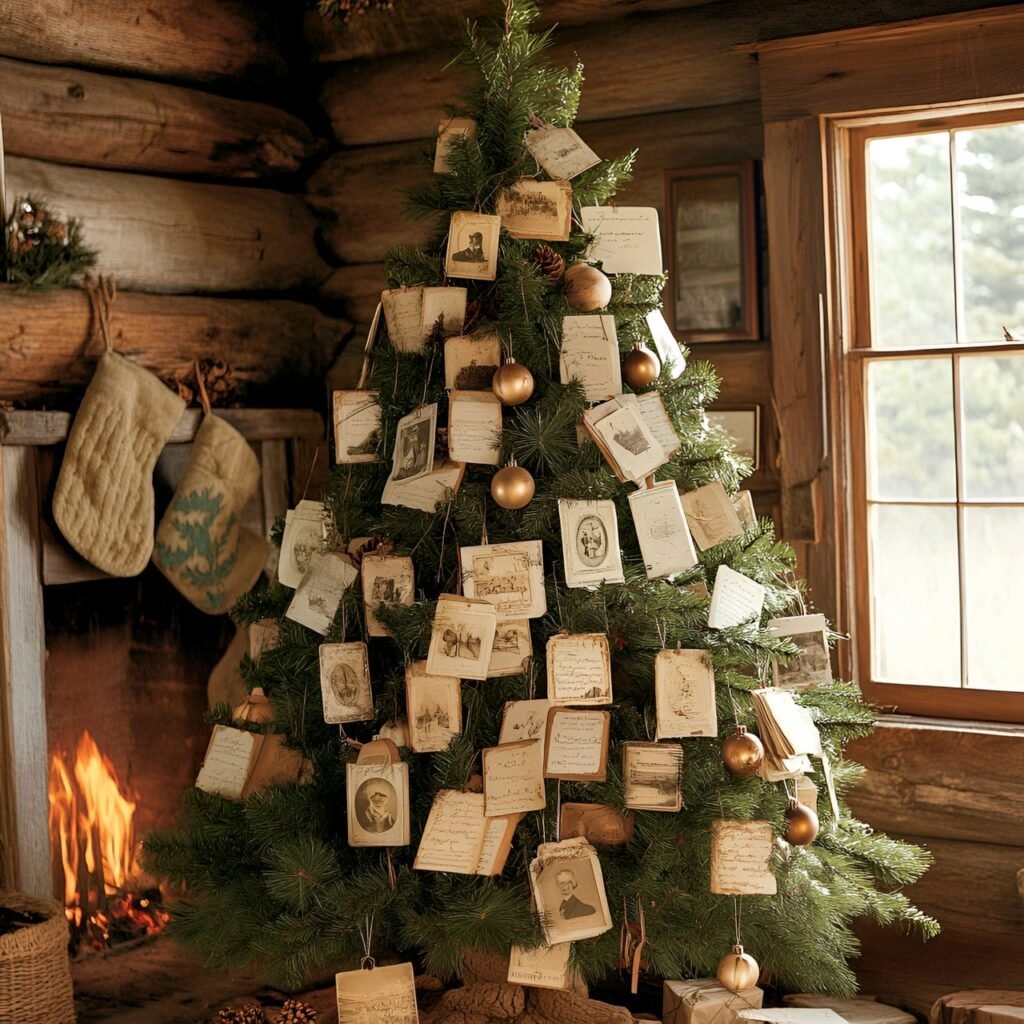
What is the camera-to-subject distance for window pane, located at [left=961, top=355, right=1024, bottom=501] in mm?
3201

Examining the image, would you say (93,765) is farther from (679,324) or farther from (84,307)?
(679,324)

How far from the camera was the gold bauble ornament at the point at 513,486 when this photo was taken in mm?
2510

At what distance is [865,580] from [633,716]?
100 centimetres

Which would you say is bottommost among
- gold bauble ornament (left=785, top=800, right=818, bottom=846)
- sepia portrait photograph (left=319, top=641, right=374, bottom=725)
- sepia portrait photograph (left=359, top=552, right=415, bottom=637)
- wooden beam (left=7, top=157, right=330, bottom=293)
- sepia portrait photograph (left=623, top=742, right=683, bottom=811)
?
gold bauble ornament (left=785, top=800, right=818, bottom=846)

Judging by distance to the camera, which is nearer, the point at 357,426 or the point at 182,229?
the point at 357,426

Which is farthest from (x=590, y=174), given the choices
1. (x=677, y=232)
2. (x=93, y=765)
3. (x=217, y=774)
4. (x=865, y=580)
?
(x=93, y=765)

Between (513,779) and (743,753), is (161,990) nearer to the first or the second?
(513,779)

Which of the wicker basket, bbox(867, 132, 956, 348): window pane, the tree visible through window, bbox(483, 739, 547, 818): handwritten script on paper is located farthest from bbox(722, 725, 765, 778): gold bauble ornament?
the wicker basket

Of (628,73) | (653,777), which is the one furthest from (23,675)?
(628,73)

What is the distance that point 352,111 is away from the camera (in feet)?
13.1

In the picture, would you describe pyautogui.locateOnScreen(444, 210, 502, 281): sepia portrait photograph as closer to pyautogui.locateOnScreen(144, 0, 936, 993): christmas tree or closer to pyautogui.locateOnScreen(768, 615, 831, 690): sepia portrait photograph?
pyautogui.locateOnScreen(144, 0, 936, 993): christmas tree

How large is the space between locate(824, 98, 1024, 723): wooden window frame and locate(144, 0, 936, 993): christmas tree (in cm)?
58

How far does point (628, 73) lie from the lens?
3.53m

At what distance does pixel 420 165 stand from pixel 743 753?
7.01 feet
